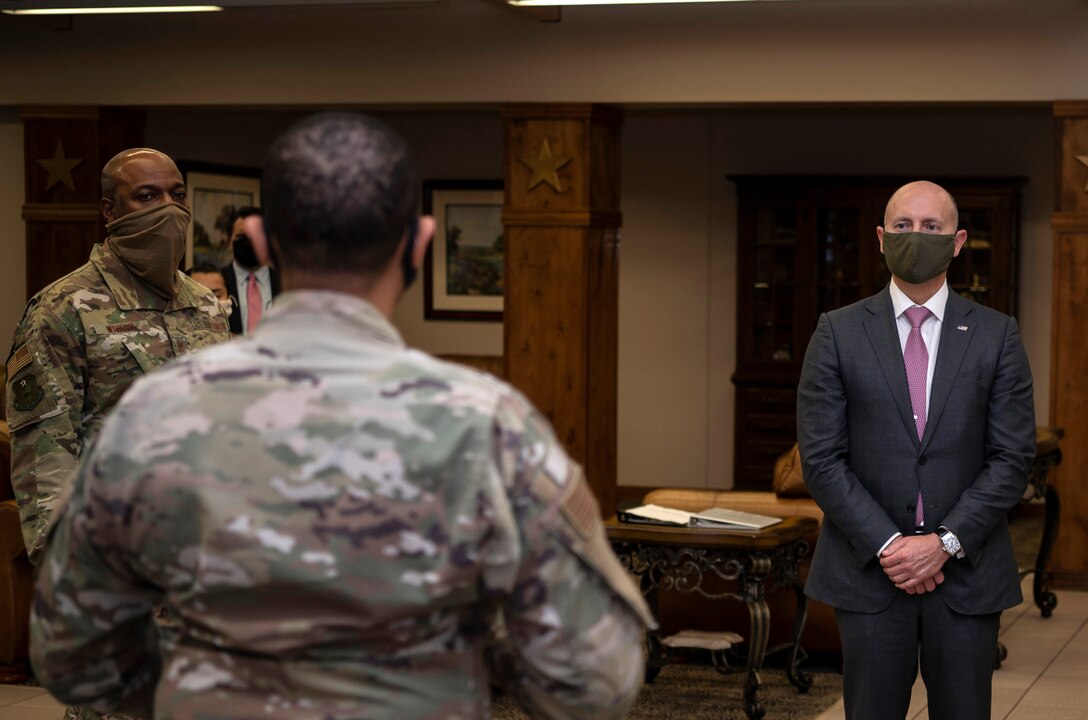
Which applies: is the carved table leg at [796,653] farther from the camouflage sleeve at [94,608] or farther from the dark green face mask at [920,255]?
the camouflage sleeve at [94,608]

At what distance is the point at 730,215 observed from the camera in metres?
10.9

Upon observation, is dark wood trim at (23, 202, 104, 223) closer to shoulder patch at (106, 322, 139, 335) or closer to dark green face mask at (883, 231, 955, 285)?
shoulder patch at (106, 322, 139, 335)

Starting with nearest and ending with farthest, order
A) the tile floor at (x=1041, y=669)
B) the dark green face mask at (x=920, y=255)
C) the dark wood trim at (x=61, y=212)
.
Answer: the dark green face mask at (x=920, y=255)
the tile floor at (x=1041, y=669)
the dark wood trim at (x=61, y=212)

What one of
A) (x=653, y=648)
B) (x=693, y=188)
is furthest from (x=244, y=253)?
(x=693, y=188)

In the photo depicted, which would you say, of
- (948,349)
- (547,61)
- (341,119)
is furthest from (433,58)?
(341,119)

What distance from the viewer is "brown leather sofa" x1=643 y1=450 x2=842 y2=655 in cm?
595

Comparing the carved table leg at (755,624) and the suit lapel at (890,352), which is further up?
the suit lapel at (890,352)

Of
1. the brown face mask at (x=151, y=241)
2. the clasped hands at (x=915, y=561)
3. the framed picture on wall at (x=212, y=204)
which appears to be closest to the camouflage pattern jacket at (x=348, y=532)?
the brown face mask at (x=151, y=241)

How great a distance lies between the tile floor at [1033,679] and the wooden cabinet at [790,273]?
3.30 meters

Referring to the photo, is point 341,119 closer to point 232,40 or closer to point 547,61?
point 547,61

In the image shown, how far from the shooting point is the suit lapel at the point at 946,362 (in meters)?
3.37

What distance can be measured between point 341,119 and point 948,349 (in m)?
2.21

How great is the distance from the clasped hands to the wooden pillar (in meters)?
6.69

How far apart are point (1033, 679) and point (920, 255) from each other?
316 centimetres
